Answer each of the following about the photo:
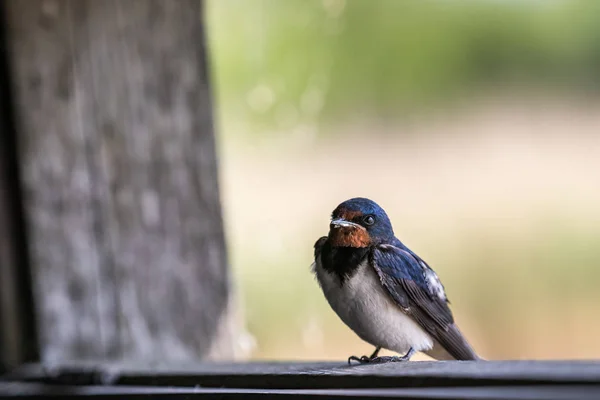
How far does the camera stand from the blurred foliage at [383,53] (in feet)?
8.57

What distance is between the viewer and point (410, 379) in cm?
108

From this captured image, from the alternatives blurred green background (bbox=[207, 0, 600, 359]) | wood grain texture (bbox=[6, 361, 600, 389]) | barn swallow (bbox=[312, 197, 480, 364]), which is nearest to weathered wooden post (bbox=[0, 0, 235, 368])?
blurred green background (bbox=[207, 0, 600, 359])

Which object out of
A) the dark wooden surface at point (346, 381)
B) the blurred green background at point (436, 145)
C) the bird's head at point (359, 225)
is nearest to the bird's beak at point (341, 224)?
the bird's head at point (359, 225)

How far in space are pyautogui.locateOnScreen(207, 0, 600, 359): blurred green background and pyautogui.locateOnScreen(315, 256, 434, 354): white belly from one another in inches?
30.5

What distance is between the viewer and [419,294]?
58.5 inches

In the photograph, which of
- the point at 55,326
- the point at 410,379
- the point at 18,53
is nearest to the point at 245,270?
the point at 55,326

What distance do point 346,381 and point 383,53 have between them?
1.85 m

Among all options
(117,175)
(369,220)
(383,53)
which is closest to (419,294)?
(369,220)

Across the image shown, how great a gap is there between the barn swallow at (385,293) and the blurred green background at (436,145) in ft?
2.50

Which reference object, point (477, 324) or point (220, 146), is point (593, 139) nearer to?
point (477, 324)

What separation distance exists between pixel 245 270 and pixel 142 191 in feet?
1.96

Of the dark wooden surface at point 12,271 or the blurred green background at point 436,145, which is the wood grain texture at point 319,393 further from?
the blurred green background at point 436,145

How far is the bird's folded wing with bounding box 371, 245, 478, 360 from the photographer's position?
4.70 ft

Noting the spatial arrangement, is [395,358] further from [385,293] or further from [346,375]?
[346,375]
